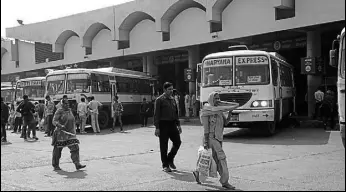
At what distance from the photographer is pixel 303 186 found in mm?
7230

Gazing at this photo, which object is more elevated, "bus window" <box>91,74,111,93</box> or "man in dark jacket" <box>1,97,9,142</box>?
"bus window" <box>91,74,111,93</box>

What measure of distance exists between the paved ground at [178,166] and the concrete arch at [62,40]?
2311cm

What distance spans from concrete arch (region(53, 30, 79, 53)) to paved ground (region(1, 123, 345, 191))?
2311cm

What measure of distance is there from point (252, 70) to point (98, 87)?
28.8ft

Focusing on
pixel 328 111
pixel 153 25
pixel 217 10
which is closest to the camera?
pixel 328 111

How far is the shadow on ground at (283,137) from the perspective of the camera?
550 inches

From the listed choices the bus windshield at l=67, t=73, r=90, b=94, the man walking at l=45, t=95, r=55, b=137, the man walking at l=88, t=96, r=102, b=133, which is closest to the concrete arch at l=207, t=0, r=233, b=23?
the bus windshield at l=67, t=73, r=90, b=94

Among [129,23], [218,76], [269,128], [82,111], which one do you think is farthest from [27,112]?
[129,23]

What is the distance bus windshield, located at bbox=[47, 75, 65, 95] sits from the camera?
818 inches

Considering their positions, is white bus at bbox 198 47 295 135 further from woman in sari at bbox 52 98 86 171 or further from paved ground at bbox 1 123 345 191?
woman in sari at bbox 52 98 86 171

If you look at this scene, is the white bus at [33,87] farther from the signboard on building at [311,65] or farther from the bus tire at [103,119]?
the signboard on building at [311,65]

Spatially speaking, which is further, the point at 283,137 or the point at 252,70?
the point at 283,137

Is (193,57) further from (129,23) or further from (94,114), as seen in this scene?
(94,114)

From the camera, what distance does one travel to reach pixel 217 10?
81.1 ft
